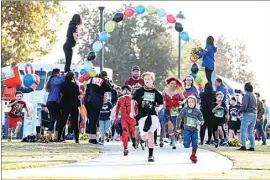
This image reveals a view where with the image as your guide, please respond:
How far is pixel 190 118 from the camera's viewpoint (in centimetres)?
1284

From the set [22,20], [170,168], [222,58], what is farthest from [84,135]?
[222,58]

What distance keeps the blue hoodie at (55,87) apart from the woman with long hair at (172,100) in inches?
117

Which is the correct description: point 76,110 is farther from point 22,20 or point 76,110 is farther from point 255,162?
point 22,20

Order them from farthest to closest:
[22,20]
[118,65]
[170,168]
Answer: [118,65]
[22,20]
[170,168]

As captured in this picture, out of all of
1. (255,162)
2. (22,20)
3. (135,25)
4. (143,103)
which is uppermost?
(135,25)

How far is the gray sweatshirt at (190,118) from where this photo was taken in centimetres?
1278

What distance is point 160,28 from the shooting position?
229ft

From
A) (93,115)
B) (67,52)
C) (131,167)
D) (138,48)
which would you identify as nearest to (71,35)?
(67,52)

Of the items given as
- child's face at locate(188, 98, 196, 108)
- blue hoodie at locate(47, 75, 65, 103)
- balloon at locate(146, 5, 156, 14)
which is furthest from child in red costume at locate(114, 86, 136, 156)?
balloon at locate(146, 5, 156, 14)

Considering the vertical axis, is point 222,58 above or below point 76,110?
above

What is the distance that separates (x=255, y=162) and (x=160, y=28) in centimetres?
5780

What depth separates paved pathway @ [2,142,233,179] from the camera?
30.5 feet

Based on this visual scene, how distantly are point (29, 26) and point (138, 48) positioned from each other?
36.5 metres

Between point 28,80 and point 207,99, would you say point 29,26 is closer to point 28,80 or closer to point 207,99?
point 28,80
